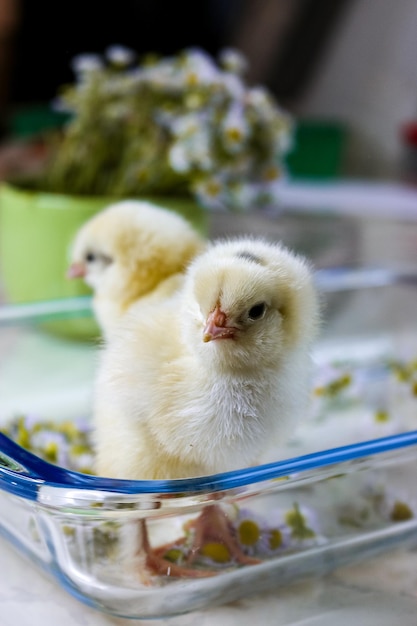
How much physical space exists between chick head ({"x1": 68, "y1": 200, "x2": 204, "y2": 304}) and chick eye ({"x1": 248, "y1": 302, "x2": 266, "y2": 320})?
0.07 m

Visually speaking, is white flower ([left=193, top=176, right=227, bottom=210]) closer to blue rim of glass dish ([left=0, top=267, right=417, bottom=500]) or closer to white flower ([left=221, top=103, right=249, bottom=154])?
white flower ([left=221, top=103, right=249, bottom=154])

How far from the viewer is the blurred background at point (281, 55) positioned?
0.93m

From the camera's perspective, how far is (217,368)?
0.26 meters

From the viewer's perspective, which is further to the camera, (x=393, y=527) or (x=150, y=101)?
(x=150, y=101)

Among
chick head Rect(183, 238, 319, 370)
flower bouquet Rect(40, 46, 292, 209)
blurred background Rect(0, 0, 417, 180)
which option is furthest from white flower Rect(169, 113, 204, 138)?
chick head Rect(183, 238, 319, 370)

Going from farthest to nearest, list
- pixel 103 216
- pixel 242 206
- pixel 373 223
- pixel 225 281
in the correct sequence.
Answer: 1. pixel 373 223
2. pixel 242 206
3. pixel 103 216
4. pixel 225 281

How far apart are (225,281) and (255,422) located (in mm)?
48

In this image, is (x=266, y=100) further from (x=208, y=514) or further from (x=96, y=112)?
(x=208, y=514)

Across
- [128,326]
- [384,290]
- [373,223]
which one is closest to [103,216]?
[128,326]

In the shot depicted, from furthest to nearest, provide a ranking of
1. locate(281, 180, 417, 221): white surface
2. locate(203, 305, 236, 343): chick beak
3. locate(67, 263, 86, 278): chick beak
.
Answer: locate(281, 180, 417, 221): white surface < locate(67, 263, 86, 278): chick beak < locate(203, 305, 236, 343): chick beak

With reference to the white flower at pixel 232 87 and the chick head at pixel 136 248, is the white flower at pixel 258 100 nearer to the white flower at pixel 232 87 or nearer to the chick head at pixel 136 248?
the white flower at pixel 232 87

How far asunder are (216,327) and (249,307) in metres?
0.01

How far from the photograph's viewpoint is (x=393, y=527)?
33cm

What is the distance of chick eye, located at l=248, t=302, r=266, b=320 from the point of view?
0.26 metres
